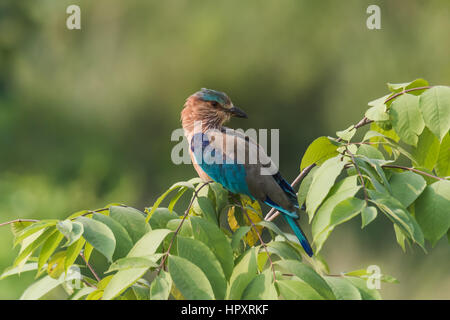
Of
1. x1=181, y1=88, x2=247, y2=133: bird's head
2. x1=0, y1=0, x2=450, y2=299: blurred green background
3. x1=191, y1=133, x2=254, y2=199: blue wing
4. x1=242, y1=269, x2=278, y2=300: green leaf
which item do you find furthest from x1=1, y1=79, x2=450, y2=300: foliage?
x1=0, y1=0, x2=450, y2=299: blurred green background

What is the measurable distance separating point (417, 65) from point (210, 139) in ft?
13.5

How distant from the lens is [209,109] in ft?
8.71

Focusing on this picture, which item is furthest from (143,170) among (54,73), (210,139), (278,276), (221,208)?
(278,276)

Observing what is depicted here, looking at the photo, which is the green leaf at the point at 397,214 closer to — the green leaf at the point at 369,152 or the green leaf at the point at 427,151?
the green leaf at the point at 369,152

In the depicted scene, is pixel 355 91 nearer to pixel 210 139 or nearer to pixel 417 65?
pixel 417 65

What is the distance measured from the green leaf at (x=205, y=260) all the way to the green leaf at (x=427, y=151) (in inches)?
32.2

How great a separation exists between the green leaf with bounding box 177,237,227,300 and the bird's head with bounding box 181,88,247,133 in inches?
50.3

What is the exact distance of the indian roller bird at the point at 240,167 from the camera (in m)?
1.96

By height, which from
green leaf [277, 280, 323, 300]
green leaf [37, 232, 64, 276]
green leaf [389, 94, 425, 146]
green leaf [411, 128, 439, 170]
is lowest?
green leaf [277, 280, 323, 300]

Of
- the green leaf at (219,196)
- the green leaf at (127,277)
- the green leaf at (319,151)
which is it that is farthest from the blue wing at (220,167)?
the green leaf at (127,277)

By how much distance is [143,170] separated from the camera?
6.24 m

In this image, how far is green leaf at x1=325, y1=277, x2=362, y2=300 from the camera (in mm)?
1396

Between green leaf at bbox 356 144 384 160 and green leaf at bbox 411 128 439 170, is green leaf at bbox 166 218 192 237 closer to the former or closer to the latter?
green leaf at bbox 356 144 384 160

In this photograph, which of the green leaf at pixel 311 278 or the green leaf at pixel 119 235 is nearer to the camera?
the green leaf at pixel 311 278
